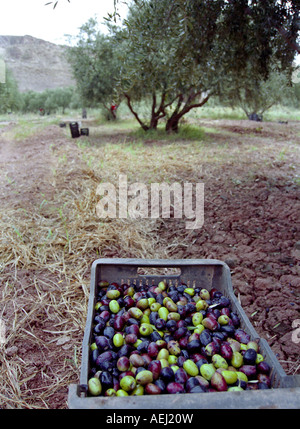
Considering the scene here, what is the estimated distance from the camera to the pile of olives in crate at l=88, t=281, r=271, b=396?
1.33 meters

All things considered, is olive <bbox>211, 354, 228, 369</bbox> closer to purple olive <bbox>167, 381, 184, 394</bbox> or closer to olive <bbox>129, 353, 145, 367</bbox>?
purple olive <bbox>167, 381, 184, 394</bbox>

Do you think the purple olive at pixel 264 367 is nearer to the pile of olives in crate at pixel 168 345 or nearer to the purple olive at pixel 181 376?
the pile of olives in crate at pixel 168 345

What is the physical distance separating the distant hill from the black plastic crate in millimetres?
47603

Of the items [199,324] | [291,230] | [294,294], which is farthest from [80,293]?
[291,230]

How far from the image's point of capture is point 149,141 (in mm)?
10250

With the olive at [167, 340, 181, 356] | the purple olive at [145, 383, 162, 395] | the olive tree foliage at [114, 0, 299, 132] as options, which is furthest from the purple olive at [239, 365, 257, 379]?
the olive tree foliage at [114, 0, 299, 132]

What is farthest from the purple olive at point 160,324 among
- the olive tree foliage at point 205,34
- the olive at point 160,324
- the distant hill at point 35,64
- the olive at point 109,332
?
the distant hill at point 35,64

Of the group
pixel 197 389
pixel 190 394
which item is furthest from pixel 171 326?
pixel 190 394

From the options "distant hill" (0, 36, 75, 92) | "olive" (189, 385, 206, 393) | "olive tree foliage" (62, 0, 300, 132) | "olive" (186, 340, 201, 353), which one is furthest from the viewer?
"distant hill" (0, 36, 75, 92)

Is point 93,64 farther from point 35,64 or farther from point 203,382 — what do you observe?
point 35,64

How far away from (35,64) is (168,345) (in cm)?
5792

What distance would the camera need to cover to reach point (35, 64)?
50062 millimetres

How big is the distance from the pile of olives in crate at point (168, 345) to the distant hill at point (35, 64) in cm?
4787

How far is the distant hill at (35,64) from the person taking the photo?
46.1 metres
